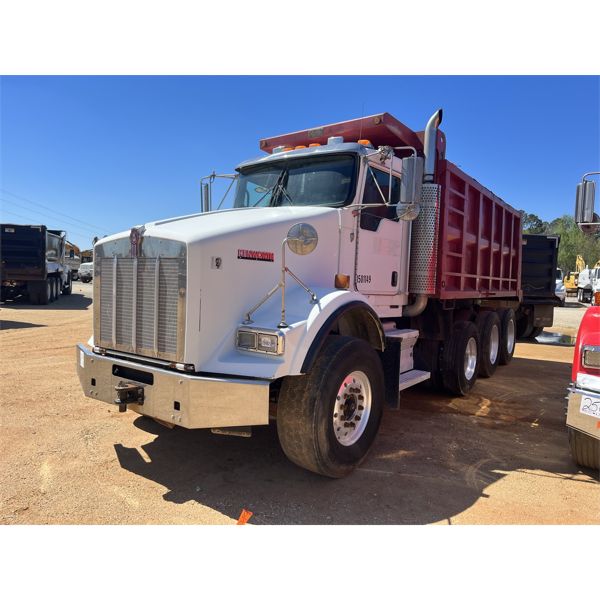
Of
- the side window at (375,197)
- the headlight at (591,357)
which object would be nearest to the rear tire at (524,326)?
the side window at (375,197)

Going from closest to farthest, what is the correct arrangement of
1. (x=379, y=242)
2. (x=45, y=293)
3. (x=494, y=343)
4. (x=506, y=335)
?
1. (x=379, y=242)
2. (x=494, y=343)
3. (x=506, y=335)
4. (x=45, y=293)

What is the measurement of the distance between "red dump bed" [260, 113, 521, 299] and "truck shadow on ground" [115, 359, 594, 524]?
5.74 ft

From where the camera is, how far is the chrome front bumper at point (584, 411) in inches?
133

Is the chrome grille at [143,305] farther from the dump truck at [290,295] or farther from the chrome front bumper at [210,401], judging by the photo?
the chrome front bumper at [210,401]

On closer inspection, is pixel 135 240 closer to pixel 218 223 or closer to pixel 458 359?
pixel 218 223

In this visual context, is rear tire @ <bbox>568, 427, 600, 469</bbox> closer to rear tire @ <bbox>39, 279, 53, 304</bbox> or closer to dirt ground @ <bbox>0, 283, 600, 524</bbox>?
dirt ground @ <bbox>0, 283, 600, 524</bbox>

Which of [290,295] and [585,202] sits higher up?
[585,202]

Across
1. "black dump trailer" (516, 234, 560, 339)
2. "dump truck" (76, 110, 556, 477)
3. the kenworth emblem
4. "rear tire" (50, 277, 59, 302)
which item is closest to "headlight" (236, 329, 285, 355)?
"dump truck" (76, 110, 556, 477)

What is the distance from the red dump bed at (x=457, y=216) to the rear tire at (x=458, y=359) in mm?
531

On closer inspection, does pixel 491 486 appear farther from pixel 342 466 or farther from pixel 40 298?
pixel 40 298

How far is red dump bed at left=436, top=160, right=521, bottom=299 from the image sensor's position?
18.3ft

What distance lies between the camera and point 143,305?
3559mm

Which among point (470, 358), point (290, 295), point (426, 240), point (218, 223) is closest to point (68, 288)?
point (470, 358)

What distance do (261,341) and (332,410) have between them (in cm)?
81
